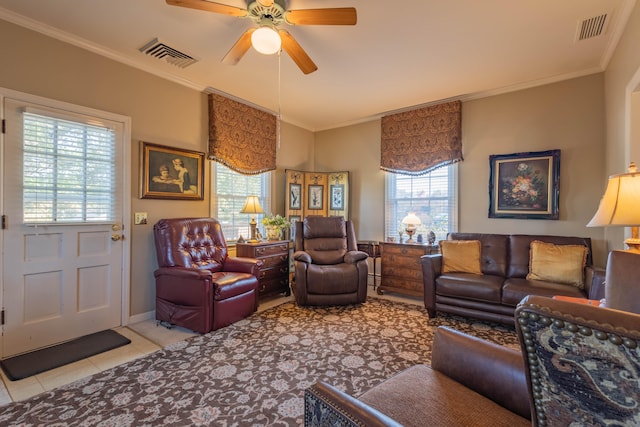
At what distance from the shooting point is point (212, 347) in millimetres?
2582

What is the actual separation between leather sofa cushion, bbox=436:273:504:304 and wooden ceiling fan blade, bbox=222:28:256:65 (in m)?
2.96

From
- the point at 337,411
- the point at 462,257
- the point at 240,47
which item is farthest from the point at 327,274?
the point at 337,411

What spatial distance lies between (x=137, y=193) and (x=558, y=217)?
4759 millimetres

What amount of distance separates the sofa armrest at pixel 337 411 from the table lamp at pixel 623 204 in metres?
1.76

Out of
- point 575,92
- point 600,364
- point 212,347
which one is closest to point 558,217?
point 575,92

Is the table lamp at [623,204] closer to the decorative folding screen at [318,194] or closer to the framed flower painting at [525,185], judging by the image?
the framed flower painting at [525,185]

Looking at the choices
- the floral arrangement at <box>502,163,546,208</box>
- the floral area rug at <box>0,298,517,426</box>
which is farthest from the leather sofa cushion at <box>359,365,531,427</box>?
the floral arrangement at <box>502,163,546,208</box>

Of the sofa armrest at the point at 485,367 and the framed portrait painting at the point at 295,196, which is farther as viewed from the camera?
the framed portrait painting at the point at 295,196

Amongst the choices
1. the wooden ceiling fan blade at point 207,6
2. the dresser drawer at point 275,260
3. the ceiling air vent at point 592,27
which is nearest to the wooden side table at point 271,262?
the dresser drawer at point 275,260

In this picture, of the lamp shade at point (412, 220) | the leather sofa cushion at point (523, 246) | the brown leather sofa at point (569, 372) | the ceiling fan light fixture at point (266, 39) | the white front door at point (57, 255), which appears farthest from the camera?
the lamp shade at point (412, 220)

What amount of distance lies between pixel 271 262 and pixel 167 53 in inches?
103

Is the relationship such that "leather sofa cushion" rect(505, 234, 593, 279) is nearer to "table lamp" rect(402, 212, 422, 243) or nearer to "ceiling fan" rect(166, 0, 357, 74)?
"table lamp" rect(402, 212, 422, 243)

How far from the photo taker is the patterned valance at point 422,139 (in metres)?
4.12

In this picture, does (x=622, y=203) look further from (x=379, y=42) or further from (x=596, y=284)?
(x=379, y=42)
